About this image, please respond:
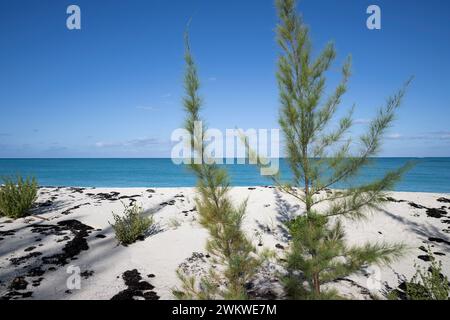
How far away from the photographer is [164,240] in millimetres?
6512

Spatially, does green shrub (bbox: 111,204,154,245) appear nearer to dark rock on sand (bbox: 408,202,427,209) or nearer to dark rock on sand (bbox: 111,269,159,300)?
→ dark rock on sand (bbox: 111,269,159,300)

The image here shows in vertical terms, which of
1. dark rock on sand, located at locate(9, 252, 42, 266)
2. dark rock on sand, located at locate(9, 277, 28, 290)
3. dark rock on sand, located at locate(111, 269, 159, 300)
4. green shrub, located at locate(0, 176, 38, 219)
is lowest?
dark rock on sand, located at locate(111, 269, 159, 300)

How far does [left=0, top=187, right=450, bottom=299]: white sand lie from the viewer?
177 inches

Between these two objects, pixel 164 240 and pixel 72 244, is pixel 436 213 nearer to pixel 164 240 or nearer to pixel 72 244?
pixel 164 240

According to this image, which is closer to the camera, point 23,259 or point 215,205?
point 215,205

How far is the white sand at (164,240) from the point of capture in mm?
4488

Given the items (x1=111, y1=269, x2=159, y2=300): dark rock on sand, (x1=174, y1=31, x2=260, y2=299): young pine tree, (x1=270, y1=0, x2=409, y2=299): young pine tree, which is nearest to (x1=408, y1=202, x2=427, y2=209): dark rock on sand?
(x1=270, y1=0, x2=409, y2=299): young pine tree

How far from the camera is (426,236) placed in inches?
267

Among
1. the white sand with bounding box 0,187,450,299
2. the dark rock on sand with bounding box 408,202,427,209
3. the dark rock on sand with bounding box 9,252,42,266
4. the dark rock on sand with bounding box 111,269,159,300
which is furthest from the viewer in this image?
the dark rock on sand with bounding box 408,202,427,209

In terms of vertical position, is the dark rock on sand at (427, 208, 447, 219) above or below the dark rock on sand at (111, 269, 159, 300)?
above

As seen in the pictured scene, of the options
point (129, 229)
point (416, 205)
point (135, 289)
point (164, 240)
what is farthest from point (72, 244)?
point (416, 205)

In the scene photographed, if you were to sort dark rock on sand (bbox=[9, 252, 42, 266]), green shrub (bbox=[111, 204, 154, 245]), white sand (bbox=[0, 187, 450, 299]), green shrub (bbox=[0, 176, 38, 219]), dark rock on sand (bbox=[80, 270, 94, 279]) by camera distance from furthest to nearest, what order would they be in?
green shrub (bbox=[0, 176, 38, 219]) → green shrub (bbox=[111, 204, 154, 245]) → dark rock on sand (bbox=[9, 252, 42, 266]) → dark rock on sand (bbox=[80, 270, 94, 279]) → white sand (bbox=[0, 187, 450, 299])
